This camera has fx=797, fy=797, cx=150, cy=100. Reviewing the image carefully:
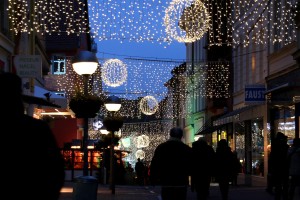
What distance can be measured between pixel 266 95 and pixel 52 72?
2707 cm

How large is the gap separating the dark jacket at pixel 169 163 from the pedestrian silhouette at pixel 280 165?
7182 millimetres

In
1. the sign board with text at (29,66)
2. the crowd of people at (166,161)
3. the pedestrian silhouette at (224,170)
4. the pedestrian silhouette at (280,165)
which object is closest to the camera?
the crowd of people at (166,161)

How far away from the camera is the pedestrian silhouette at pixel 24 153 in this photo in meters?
5.16

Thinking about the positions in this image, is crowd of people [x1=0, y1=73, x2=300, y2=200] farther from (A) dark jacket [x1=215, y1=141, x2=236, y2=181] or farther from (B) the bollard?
(B) the bollard

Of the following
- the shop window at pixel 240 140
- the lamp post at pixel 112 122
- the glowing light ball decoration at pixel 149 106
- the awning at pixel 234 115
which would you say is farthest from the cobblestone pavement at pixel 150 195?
the glowing light ball decoration at pixel 149 106

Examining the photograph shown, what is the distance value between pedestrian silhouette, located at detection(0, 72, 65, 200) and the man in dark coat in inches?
260

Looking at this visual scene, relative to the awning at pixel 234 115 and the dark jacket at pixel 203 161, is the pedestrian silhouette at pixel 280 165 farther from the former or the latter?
the awning at pixel 234 115

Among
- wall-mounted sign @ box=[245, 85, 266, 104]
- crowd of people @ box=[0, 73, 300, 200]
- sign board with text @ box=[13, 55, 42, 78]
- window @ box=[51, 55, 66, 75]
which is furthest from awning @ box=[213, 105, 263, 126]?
crowd of people @ box=[0, 73, 300, 200]

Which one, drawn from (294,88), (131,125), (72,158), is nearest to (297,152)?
(294,88)

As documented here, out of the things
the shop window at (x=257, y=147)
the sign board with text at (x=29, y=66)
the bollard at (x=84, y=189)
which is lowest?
the bollard at (x=84, y=189)

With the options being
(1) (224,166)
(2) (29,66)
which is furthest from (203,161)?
(2) (29,66)

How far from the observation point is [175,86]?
282ft

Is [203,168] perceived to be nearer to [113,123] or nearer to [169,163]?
[169,163]

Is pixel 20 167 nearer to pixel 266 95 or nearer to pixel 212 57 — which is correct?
pixel 266 95
